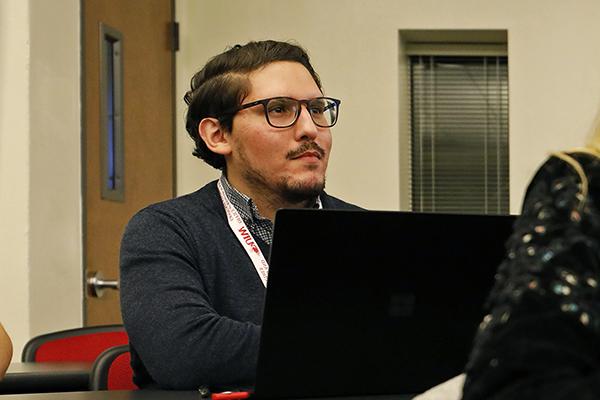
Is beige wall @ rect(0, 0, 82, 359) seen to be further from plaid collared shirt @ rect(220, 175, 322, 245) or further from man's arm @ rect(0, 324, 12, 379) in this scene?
man's arm @ rect(0, 324, 12, 379)

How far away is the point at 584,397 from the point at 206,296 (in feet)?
4.04

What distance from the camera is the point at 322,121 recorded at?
205 cm

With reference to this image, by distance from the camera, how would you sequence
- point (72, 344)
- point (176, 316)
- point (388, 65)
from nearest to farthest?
point (176, 316) < point (72, 344) < point (388, 65)

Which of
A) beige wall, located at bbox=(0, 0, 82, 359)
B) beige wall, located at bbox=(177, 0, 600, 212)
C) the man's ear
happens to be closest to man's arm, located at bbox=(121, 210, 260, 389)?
the man's ear

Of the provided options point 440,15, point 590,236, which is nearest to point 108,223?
point 440,15

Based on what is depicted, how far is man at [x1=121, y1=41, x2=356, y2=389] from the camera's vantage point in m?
1.75

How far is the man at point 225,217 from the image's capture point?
1748 mm

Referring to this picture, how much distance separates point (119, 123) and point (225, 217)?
69.0 inches

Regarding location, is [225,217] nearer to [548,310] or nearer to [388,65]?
[548,310]

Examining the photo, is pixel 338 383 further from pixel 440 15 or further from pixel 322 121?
pixel 440 15

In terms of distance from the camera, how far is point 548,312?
76cm

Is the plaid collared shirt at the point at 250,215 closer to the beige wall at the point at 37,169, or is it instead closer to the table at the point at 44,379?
the table at the point at 44,379

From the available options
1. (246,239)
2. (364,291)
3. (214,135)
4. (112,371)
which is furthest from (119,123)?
(364,291)

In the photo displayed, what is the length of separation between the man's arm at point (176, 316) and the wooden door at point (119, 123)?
1504 millimetres
